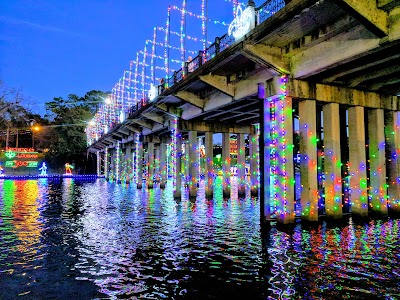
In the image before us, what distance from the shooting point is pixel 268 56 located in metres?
15.8

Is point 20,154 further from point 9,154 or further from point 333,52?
point 333,52

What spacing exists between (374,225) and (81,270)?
12.7 m

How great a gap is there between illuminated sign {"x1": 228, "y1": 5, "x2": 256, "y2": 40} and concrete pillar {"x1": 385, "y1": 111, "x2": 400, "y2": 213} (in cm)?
920

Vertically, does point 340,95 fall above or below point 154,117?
below

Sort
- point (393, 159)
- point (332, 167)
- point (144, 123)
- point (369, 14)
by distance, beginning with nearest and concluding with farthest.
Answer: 1. point (369, 14)
2. point (332, 167)
3. point (393, 159)
4. point (144, 123)

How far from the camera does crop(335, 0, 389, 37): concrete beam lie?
35.7 ft

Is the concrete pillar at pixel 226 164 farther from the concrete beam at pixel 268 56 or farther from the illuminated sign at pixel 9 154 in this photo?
the illuminated sign at pixel 9 154

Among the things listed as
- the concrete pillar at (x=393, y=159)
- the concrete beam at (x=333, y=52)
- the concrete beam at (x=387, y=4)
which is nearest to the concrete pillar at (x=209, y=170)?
the concrete pillar at (x=393, y=159)

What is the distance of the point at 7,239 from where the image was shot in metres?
13.0

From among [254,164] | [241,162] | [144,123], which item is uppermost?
[144,123]

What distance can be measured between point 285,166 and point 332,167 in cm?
265

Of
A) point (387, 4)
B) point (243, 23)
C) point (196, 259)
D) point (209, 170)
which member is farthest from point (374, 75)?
point (209, 170)

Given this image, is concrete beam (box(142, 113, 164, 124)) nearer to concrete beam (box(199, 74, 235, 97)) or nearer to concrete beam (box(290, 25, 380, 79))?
concrete beam (box(199, 74, 235, 97))

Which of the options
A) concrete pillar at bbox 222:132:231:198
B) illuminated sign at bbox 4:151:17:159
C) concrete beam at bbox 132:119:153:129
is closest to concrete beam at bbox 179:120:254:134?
concrete pillar at bbox 222:132:231:198
